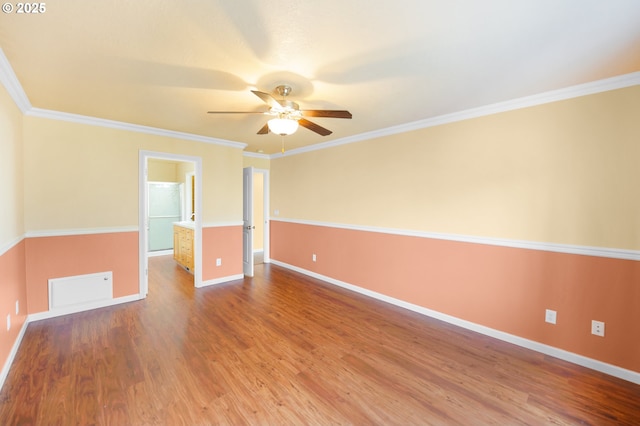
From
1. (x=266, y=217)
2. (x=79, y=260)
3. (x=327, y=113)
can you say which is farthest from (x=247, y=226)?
(x=327, y=113)

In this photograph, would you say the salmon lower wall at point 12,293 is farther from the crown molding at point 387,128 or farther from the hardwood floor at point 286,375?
the crown molding at point 387,128

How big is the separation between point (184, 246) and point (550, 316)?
569cm

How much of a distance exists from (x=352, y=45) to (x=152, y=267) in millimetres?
5701

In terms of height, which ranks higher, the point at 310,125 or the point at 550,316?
the point at 310,125

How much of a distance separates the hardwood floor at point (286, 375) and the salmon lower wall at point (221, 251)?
114 cm

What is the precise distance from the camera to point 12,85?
232 cm

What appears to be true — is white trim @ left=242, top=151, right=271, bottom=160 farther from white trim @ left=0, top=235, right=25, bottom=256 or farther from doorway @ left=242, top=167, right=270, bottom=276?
white trim @ left=0, top=235, right=25, bottom=256

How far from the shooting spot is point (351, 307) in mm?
3676

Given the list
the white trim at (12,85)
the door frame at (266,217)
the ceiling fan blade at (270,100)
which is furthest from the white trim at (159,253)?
the ceiling fan blade at (270,100)

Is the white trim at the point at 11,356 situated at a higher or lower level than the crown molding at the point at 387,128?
lower

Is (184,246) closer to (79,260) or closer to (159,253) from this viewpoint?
(159,253)

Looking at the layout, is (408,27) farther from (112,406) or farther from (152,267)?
(152,267)

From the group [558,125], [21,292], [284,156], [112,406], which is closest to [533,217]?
[558,125]

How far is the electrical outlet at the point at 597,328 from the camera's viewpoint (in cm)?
→ 232
